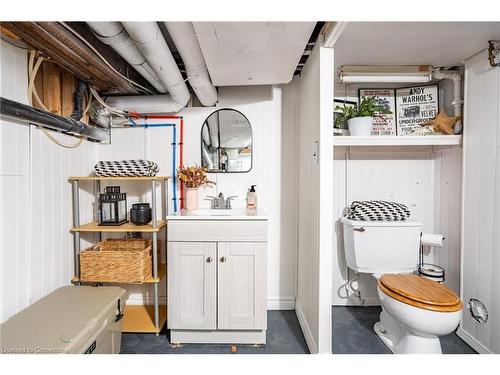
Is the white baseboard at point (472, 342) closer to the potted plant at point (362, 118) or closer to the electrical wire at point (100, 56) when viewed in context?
the potted plant at point (362, 118)

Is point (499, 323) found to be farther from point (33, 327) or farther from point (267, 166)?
point (33, 327)

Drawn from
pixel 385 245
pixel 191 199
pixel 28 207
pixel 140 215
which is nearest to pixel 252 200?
pixel 191 199

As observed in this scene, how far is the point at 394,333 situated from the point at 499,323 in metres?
0.60

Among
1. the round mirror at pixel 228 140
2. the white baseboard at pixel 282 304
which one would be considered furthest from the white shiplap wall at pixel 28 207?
the white baseboard at pixel 282 304

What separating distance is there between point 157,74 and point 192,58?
0.83 ft

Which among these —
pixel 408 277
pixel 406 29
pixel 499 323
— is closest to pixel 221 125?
Result: pixel 406 29

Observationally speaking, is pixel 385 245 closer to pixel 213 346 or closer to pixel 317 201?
pixel 317 201

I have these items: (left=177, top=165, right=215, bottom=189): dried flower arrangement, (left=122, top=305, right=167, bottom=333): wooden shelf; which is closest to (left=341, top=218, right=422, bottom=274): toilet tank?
(left=177, top=165, right=215, bottom=189): dried flower arrangement

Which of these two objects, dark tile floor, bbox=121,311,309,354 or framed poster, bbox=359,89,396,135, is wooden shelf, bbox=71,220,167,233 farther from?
framed poster, bbox=359,89,396,135

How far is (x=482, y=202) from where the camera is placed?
166cm

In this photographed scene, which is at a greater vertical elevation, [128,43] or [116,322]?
[128,43]

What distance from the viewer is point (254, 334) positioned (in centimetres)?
175

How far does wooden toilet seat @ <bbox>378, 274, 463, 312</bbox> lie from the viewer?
4.58 feet

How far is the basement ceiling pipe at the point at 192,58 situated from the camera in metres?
1.21
